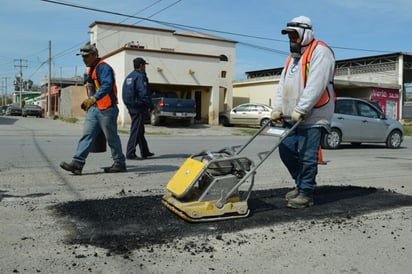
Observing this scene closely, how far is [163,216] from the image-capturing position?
449 centimetres

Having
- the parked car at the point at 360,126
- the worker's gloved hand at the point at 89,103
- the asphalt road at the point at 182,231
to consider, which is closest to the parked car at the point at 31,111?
the parked car at the point at 360,126

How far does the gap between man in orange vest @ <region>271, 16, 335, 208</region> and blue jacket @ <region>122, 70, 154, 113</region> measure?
14.3 ft

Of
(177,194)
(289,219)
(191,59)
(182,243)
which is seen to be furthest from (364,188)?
(191,59)

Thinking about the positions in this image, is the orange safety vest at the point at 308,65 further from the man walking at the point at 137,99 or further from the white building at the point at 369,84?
the white building at the point at 369,84

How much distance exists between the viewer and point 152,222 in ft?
14.1

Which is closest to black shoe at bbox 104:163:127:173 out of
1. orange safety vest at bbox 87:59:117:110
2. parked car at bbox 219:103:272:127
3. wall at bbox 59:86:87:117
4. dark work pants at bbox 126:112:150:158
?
orange safety vest at bbox 87:59:117:110

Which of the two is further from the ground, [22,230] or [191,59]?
[191,59]

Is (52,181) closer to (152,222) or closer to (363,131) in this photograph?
(152,222)

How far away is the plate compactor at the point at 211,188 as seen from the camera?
4312 millimetres

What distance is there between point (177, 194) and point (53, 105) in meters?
53.5

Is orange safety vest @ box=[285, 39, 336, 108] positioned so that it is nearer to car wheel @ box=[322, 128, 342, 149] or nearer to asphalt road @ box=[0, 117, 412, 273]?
asphalt road @ box=[0, 117, 412, 273]

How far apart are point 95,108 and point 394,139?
11.0m

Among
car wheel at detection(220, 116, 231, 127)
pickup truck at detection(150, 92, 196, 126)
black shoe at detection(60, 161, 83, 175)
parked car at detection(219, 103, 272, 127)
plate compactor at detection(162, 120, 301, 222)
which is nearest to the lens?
plate compactor at detection(162, 120, 301, 222)

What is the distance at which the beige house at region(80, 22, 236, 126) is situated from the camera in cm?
2489
